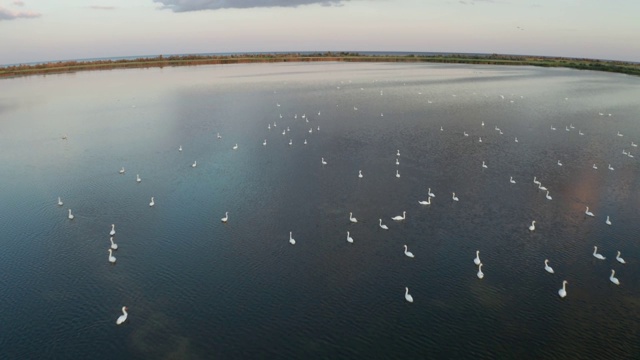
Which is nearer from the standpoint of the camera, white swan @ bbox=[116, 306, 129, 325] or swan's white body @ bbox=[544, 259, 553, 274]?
white swan @ bbox=[116, 306, 129, 325]

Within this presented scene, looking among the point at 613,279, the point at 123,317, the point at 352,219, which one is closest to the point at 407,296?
the point at 352,219

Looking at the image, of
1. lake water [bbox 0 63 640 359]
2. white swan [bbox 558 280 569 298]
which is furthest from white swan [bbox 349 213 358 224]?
white swan [bbox 558 280 569 298]

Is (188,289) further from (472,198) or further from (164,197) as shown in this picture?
(472,198)

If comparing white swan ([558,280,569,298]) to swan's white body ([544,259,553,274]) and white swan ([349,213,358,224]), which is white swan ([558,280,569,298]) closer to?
swan's white body ([544,259,553,274])

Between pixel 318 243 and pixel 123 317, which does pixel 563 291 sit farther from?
pixel 123 317

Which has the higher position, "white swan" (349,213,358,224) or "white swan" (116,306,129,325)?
"white swan" (349,213,358,224)

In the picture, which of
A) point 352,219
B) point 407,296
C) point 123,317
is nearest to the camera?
point 123,317

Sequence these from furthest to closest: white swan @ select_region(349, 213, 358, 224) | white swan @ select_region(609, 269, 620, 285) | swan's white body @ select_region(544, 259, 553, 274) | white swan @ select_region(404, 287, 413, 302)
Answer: white swan @ select_region(349, 213, 358, 224), swan's white body @ select_region(544, 259, 553, 274), white swan @ select_region(609, 269, 620, 285), white swan @ select_region(404, 287, 413, 302)

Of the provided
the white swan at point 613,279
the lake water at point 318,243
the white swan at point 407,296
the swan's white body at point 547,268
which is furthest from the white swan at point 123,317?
the white swan at point 613,279

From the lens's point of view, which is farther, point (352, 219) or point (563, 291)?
point (352, 219)
